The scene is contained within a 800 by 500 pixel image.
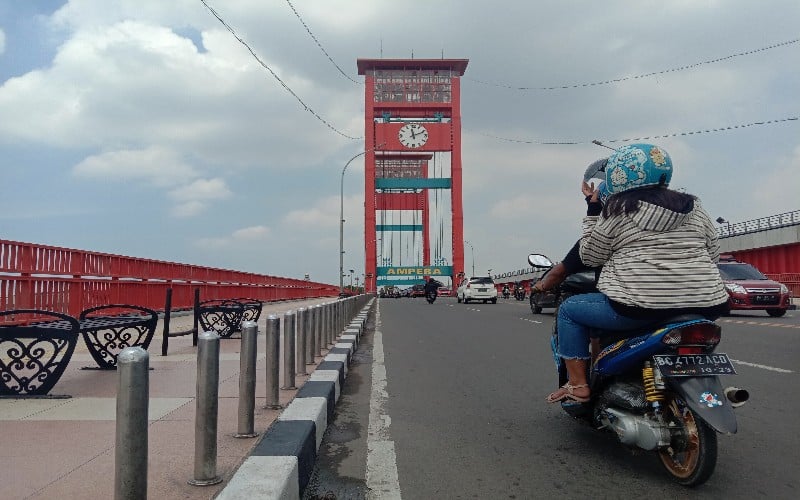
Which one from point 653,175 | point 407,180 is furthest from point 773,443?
point 407,180

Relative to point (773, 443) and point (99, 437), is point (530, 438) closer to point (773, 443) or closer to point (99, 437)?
point (773, 443)

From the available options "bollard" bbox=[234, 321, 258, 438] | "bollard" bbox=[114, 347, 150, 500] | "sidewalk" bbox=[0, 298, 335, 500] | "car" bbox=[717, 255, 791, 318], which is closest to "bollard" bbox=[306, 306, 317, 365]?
"sidewalk" bbox=[0, 298, 335, 500]

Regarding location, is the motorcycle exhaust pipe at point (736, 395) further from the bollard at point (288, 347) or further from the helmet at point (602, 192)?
the bollard at point (288, 347)

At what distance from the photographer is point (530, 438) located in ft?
12.7

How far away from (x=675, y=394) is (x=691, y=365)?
168mm

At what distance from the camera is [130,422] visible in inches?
80.8

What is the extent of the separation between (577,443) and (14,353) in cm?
384

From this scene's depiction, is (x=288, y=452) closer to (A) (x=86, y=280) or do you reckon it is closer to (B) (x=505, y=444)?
(B) (x=505, y=444)

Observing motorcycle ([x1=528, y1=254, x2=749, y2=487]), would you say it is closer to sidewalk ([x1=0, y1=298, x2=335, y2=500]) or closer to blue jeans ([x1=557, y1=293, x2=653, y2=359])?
blue jeans ([x1=557, y1=293, x2=653, y2=359])

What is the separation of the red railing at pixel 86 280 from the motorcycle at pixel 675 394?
7.54 meters

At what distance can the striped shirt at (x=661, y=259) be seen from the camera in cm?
297

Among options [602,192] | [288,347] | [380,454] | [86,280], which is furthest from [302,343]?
[86,280]

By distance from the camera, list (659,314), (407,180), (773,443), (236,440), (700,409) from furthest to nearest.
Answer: (407,180), (773,443), (236,440), (659,314), (700,409)

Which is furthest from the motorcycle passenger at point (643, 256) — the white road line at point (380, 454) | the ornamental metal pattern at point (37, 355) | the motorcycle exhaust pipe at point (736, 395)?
the ornamental metal pattern at point (37, 355)
